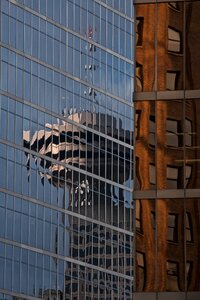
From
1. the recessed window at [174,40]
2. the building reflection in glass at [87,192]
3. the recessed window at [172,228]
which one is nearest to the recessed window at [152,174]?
the recessed window at [172,228]

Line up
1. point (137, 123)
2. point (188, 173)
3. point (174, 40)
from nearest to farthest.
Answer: point (188, 173), point (137, 123), point (174, 40)

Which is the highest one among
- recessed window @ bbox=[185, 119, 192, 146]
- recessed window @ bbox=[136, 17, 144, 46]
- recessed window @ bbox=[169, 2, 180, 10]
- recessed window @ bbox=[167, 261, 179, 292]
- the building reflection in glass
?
the building reflection in glass

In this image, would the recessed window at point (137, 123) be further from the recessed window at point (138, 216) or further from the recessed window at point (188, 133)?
the recessed window at point (138, 216)

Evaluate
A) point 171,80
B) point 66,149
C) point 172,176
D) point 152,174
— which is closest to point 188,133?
point 172,176

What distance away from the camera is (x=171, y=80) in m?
57.0

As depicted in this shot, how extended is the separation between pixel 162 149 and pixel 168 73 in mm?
2906

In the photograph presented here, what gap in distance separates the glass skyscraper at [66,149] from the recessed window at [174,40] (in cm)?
6397

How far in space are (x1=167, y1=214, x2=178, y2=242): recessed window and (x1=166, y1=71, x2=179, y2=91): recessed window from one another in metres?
4.71

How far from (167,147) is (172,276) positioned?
4.62m

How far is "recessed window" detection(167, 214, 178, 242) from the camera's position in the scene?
55.4 m

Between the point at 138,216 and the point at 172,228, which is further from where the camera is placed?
the point at 138,216

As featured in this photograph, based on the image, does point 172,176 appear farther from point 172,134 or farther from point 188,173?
point 172,134

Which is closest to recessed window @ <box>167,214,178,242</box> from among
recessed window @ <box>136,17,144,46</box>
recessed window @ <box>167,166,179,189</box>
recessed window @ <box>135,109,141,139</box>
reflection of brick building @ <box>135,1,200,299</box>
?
reflection of brick building @ <box>135,1,200,299</box>

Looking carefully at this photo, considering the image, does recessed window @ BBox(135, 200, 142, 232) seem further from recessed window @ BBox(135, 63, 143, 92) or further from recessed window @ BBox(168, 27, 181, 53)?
recessed window @ BBox(168, 27, 181, 53)
